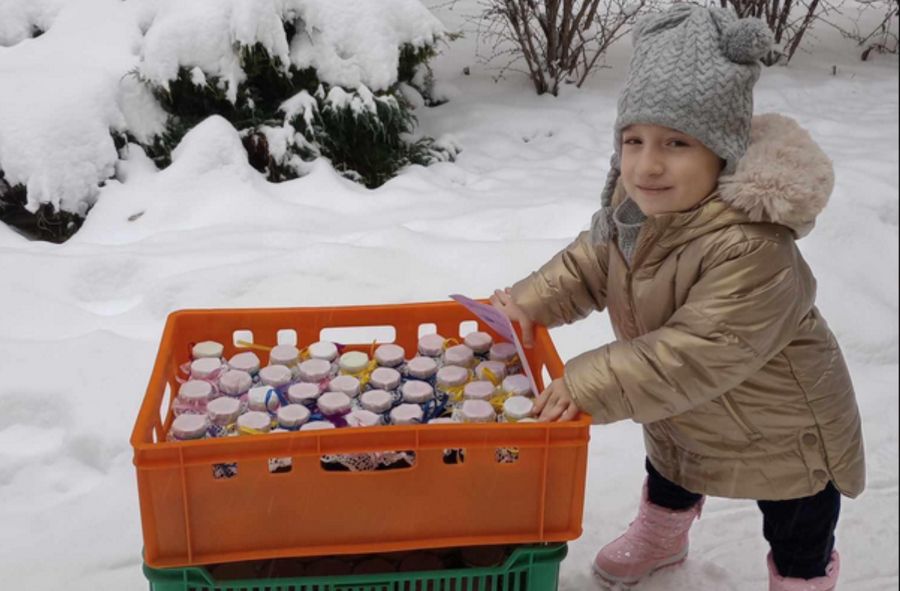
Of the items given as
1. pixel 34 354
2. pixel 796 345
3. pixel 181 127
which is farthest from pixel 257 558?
pixel 181 127

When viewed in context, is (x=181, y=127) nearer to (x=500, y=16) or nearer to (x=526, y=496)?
(x=500, y=16)

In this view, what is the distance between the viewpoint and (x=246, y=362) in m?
1.35

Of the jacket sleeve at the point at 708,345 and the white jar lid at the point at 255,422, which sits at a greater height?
the jacket sleeve at the point at 708,345

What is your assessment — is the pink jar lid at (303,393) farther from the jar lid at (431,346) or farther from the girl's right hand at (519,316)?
the girl's right hand at (519,316)

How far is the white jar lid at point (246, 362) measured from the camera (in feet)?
4.41

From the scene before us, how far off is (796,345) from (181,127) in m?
2.09

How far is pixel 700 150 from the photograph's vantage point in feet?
3.90

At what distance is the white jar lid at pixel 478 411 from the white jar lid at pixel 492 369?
10cm

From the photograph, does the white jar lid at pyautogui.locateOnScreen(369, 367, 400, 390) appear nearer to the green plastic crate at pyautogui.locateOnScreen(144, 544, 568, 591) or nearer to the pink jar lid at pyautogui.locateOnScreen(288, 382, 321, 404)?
the pink jar lid at pyautogui.locateOnScreen(288, 382, 321, 404)

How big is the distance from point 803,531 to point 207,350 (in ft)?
2.85

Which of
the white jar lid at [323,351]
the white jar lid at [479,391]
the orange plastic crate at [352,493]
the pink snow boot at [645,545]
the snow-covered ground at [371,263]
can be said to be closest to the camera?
the orange plastic crate at [352,493]

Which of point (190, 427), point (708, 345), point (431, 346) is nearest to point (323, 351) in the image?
point (431, 346)

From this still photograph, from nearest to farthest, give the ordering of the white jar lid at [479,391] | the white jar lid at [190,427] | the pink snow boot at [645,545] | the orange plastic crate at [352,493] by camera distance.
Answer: the orange plastic crate at [352,493] → the white jar lid at [190,427] → the white jar lid at [479,391] → the pink snow boot at [645,545]

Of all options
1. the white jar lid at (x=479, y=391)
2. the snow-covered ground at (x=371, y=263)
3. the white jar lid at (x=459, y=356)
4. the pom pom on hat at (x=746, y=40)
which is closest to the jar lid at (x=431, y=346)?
the white jar lid at (x=459, y=356)
